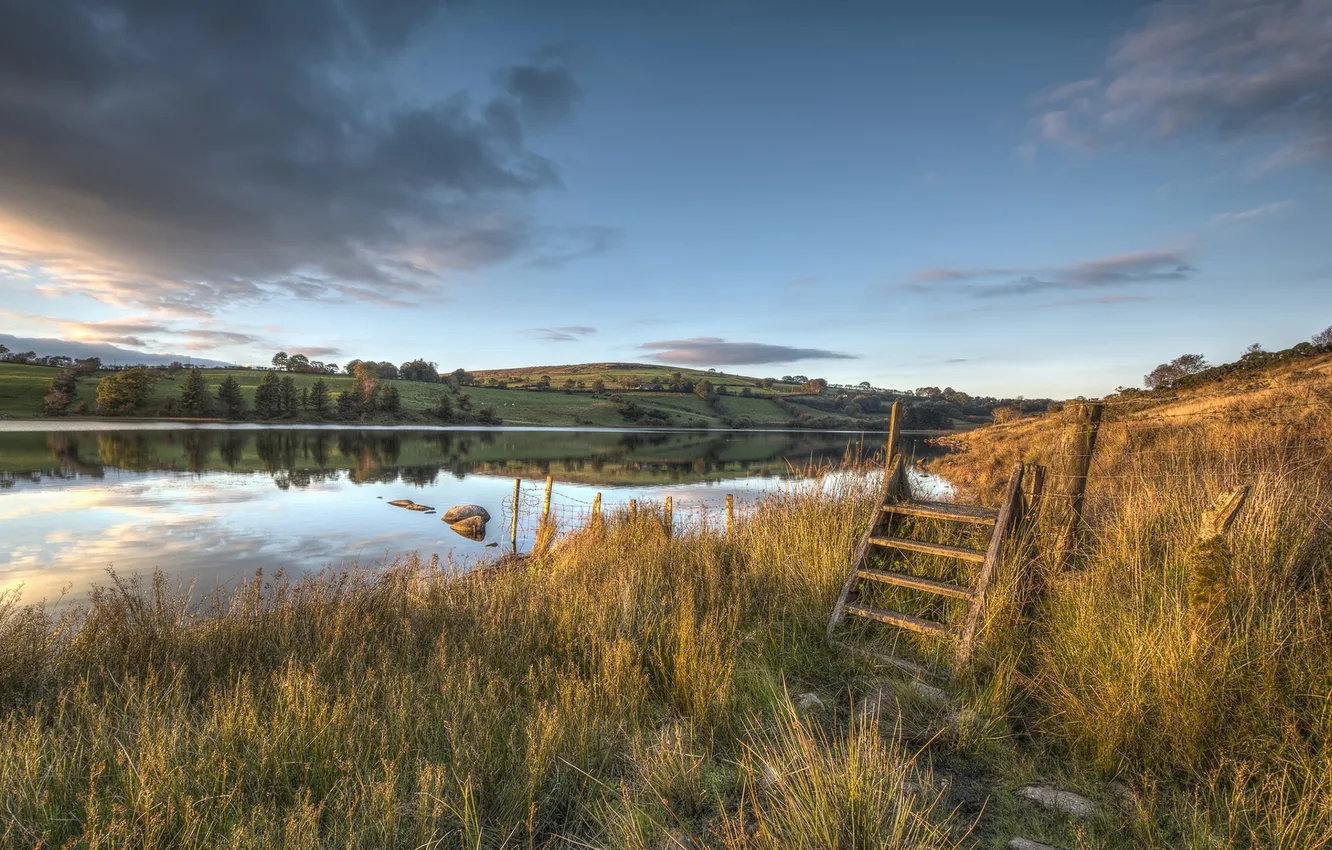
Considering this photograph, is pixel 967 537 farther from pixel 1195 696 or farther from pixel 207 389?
pixel 207 389

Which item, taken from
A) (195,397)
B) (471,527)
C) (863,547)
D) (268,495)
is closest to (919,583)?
(863,547)

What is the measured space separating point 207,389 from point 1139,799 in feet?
357

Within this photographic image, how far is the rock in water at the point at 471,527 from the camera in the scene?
19.0 metres

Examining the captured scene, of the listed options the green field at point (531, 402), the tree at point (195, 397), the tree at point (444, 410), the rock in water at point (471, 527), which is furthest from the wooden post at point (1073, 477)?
the tree at point (195, 397)

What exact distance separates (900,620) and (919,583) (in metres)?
0.45

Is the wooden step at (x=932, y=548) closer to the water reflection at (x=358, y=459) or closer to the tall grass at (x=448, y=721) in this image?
the tall grass at (x=448, y=721)

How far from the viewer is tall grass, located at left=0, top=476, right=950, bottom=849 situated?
2.92 meters

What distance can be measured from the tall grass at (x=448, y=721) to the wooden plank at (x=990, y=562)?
1120mm

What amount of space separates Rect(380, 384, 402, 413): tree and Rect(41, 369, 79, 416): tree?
3696 centimetres

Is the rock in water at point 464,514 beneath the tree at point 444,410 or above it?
beneath

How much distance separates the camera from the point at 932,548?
5.98m

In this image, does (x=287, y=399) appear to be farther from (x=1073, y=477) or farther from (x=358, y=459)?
(x=1073, y=477)

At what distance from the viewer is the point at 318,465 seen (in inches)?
1480

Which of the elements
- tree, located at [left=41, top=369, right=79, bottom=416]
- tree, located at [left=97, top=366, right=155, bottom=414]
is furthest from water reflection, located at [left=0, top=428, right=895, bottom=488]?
tree, located at [left=97, top=366, right=155, bottom=414]
